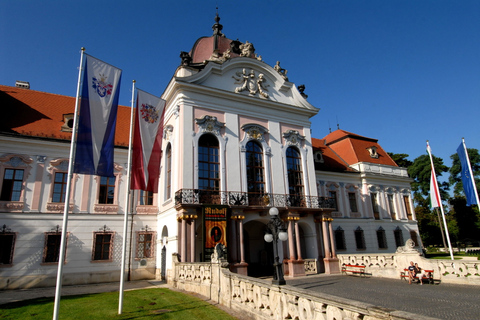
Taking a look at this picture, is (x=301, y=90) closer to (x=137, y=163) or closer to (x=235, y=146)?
(x=235, y=146)

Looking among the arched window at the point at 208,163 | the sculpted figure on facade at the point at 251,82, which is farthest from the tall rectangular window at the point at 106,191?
the sculpted figure on facade at the point at 251,82

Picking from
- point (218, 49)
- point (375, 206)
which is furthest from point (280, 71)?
point (375, 206)

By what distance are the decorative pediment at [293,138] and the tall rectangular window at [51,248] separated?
1521 centimetres

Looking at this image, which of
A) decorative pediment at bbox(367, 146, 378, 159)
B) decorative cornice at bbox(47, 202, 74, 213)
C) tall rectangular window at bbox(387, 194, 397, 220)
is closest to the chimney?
decorative cornice at bbox(47, 202, 74, 213)

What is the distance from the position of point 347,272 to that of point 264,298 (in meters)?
13.5

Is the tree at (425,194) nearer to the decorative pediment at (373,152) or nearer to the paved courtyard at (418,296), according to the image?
the decorative pediment at (373,152)

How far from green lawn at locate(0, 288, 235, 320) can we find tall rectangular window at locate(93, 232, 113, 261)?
625 centimetres

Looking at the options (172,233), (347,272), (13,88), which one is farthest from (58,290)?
(13,88)

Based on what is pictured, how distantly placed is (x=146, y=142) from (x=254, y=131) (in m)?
10.5

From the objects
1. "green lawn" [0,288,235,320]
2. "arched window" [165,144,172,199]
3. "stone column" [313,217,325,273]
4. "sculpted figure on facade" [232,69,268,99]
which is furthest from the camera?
"sculpted figure on facade" [232,69,268,99]

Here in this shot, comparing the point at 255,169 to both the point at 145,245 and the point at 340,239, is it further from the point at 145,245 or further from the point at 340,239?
the point at 340,239

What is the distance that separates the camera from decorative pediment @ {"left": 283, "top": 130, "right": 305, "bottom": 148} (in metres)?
22.3

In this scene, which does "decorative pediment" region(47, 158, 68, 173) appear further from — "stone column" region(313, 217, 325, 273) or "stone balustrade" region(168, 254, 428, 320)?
"stone column" region(313, 217, 325, 273)

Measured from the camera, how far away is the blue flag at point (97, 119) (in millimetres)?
9594
